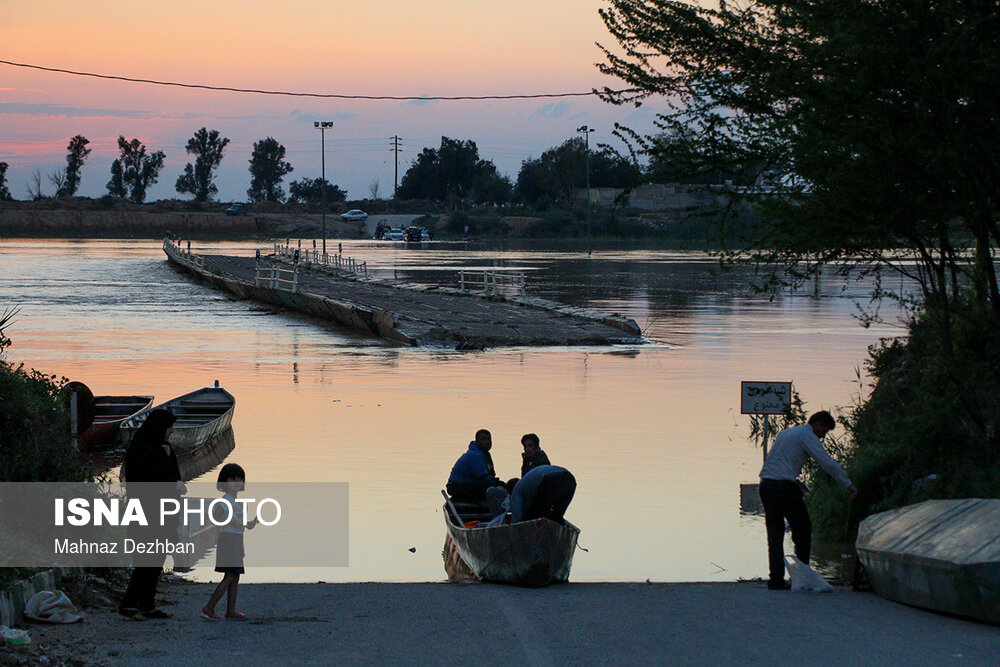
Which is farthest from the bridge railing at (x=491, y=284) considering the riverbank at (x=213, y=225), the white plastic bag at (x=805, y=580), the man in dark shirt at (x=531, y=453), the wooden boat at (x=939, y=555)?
the riverbank at (x=213, y=225)

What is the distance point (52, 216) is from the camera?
567 feet

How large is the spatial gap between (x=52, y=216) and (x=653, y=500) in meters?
169

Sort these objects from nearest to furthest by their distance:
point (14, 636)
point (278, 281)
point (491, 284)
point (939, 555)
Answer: point (14, 636), point (939, 555), point (491, 284), point (278, 281)

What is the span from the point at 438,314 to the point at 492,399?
1703 cm

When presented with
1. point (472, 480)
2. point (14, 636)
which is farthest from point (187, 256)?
point (14, 636)

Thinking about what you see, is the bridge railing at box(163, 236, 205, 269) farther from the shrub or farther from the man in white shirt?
the man in white shirt

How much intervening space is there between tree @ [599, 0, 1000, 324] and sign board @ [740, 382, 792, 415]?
1875 mm

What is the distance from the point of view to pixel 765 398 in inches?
654

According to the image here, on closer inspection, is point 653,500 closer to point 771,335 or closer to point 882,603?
point 882,603

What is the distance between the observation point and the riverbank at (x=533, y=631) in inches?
322

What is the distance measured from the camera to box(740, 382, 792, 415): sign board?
1650 cm

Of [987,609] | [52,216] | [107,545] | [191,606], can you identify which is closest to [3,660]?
[191,606]

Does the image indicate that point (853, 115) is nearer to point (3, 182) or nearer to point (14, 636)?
point (14, 636)

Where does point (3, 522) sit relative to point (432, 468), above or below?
above
